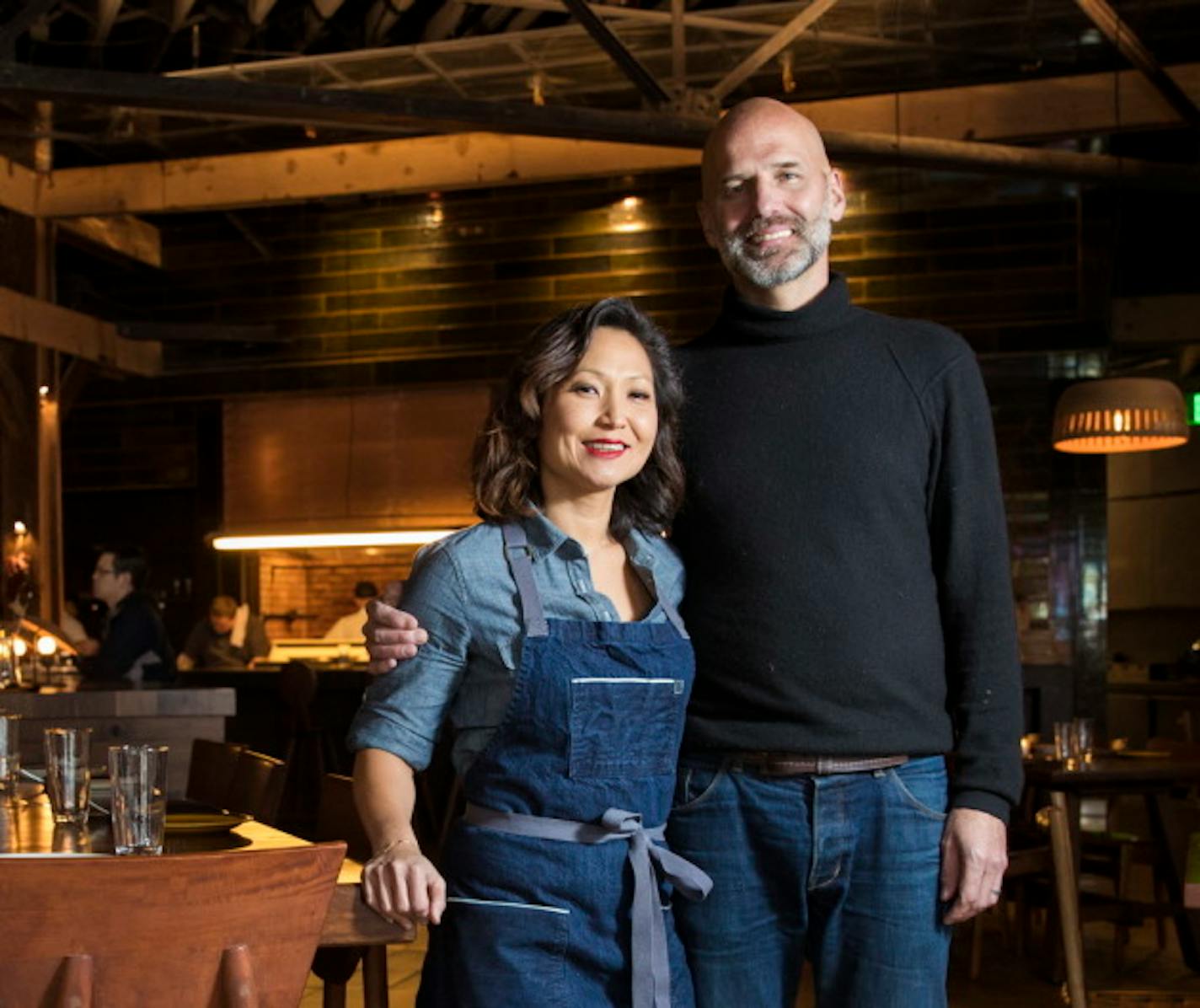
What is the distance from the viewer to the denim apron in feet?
6.86

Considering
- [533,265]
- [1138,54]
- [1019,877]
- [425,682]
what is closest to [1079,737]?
[1019,877]

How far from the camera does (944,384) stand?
231 centimetres

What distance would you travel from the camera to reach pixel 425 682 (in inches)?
84.1

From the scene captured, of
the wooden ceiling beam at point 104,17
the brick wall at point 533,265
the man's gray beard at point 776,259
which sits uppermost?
the wooden ceiling beam at point 104,17

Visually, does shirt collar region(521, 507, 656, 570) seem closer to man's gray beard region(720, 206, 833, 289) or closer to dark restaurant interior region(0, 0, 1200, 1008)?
man's gray beard region(720, 206, 833, 289)

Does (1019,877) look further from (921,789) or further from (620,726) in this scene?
(620,726)

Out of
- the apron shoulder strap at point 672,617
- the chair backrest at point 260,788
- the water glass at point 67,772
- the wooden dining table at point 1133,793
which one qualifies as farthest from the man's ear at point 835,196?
the wooden dining table at point 1133,793

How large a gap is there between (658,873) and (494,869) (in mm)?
212

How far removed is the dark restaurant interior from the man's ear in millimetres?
3410

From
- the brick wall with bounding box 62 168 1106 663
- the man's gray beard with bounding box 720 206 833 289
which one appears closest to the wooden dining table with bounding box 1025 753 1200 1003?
the man's gray beard with bounding box 720 206 833 289

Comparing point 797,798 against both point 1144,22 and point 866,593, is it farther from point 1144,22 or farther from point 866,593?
point 1144,22

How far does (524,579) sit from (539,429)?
0.71 ft

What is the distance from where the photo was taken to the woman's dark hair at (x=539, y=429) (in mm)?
2238

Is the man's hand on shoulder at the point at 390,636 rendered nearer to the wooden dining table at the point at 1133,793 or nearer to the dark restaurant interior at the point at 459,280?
the wooden dining table at the point at 1133,793
